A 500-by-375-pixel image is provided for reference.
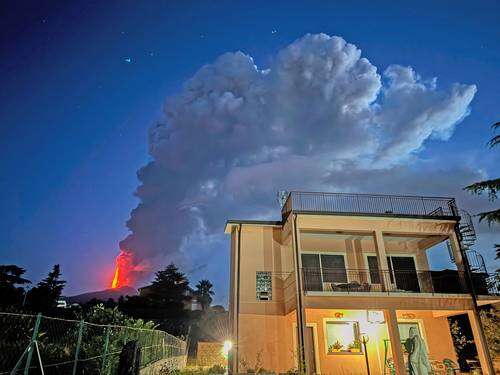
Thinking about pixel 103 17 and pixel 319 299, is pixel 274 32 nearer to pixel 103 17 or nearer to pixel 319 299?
pixel 103 17

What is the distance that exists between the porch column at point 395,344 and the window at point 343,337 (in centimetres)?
Result: 269

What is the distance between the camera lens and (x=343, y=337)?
13492 mm

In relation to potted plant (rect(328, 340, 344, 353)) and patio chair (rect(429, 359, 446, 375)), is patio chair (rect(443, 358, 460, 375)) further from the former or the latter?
potted plant (rect(328, 340, 344, 353))

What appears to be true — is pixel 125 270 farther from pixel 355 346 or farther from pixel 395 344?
pixel 395 344

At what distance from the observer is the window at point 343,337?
13.1 metres

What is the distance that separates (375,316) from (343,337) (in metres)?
2.14

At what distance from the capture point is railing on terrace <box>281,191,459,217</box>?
13453 mm

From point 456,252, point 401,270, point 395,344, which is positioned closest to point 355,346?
point 395,344

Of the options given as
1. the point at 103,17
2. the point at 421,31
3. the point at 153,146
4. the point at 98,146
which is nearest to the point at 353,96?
the point at 421,31

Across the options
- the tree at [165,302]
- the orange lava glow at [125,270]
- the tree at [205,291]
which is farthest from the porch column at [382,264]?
the orange lava glow at [125,270]

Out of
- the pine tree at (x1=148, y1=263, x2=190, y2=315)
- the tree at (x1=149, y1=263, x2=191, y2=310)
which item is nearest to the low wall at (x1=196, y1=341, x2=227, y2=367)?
the pine tree at (x1=148, y1=263, x2=190, y2=315)

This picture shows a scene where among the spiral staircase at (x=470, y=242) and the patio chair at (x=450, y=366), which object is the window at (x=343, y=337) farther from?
the spiral staircase at (x=470, y=242)

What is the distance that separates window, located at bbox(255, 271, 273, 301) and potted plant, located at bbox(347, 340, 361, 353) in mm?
4054

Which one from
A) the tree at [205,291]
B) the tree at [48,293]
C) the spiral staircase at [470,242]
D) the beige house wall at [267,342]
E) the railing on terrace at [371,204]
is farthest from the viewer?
the tree at [205,291]
